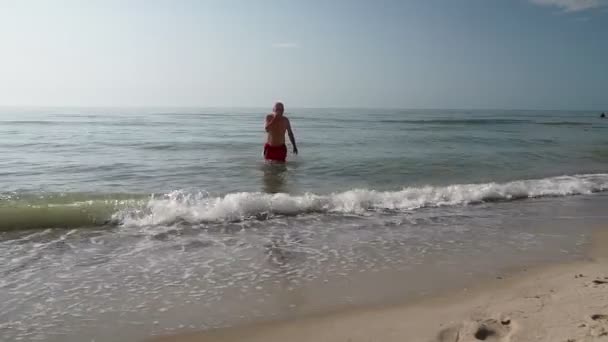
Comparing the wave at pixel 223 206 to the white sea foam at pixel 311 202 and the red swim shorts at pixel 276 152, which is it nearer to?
the white sea foam at pixel 311 202

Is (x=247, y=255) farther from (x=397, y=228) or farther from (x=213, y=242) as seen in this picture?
(x=397, y=228)

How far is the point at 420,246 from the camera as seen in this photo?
549 cm

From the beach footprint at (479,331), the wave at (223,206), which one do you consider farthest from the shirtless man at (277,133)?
the beach footprint at (479,331)

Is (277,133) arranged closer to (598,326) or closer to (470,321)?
(470,321)

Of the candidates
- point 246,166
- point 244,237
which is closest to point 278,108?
point 246,166

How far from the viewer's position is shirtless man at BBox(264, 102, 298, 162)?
36.5 ft

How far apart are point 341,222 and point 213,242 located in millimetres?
2149

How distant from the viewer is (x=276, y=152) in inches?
470

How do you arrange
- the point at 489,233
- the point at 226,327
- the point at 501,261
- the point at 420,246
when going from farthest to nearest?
the point at 489,233
the point at 420,246
the point at 501,261
the point at 226,327

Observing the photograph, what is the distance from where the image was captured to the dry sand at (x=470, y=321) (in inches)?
117

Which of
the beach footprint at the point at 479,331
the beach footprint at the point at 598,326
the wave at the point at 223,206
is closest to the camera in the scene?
the beach footprint at the point at 598,326

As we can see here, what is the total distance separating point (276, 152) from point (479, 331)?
9.26 meters

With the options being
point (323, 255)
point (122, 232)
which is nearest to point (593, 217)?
point (323, 255)

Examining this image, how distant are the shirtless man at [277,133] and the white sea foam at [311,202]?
3.29m
